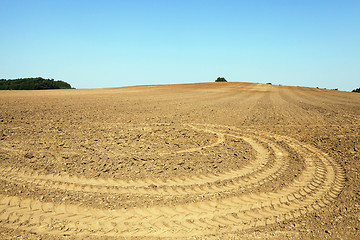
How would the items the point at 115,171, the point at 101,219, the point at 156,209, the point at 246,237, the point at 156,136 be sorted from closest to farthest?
the point at 246,237
the point at 101,219
the point at 156,209
the point at 115,171
the point at 156,136

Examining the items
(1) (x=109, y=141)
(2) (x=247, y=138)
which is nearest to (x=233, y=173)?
(2) (x=247, y=138)

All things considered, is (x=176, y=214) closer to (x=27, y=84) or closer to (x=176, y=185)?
(x=176, y=185)

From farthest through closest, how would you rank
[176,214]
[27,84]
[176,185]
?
[27,84] < [176,185] < [176,214]

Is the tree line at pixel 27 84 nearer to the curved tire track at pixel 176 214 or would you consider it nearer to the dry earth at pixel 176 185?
the dry earth at pixel 176 185

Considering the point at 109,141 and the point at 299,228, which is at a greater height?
the point at 109,141

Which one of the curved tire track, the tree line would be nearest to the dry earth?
the curved tire track

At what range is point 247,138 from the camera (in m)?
8.22

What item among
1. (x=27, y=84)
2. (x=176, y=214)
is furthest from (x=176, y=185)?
(x=27, y=84)

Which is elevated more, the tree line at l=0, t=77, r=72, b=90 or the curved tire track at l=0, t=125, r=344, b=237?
the tree line at l=0, t=77, r=72, b=90

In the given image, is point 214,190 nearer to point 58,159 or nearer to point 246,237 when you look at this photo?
point 246,237

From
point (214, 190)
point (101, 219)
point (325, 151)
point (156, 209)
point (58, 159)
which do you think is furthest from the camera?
point (325, 151)

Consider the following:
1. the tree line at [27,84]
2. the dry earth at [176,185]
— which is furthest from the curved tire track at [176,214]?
the tree line at [27,84]

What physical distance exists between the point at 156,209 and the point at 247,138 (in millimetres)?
5329

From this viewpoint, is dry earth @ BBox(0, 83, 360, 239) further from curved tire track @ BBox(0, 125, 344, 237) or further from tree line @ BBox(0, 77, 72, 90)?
tree line @ BBox(0, 77, 72, 90)
